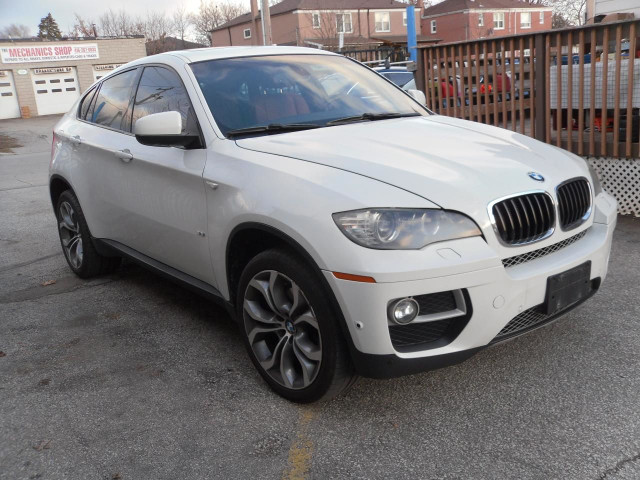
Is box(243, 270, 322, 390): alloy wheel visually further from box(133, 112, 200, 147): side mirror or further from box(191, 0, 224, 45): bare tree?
box(191, 0, 224, 45): bare tree

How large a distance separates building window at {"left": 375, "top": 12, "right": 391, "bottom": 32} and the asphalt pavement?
204 ft

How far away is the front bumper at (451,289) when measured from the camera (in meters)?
2.68

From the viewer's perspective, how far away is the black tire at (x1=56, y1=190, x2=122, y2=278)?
5.23 metres

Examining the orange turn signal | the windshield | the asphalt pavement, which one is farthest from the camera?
the windshield

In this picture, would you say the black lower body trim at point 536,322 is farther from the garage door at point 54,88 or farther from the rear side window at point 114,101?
the garage door at point 54,88

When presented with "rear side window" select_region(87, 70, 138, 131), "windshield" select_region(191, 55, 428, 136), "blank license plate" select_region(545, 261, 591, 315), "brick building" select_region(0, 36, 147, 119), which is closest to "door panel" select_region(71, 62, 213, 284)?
"rear side window" select_region(87, 70, 138, 131)

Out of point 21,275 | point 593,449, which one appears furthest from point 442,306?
point 21,275

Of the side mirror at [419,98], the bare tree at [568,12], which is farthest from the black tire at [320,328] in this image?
the bare tree at [568,12]

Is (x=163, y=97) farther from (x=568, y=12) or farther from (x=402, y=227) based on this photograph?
(x=568, y=12)

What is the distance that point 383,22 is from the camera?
63531 mm

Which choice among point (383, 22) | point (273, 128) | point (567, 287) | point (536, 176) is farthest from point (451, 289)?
point (383, 22)

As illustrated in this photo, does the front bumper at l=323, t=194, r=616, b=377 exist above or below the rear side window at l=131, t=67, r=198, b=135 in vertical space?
below

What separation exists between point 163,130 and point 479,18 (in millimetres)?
71108

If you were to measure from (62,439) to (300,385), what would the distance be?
114 cm
